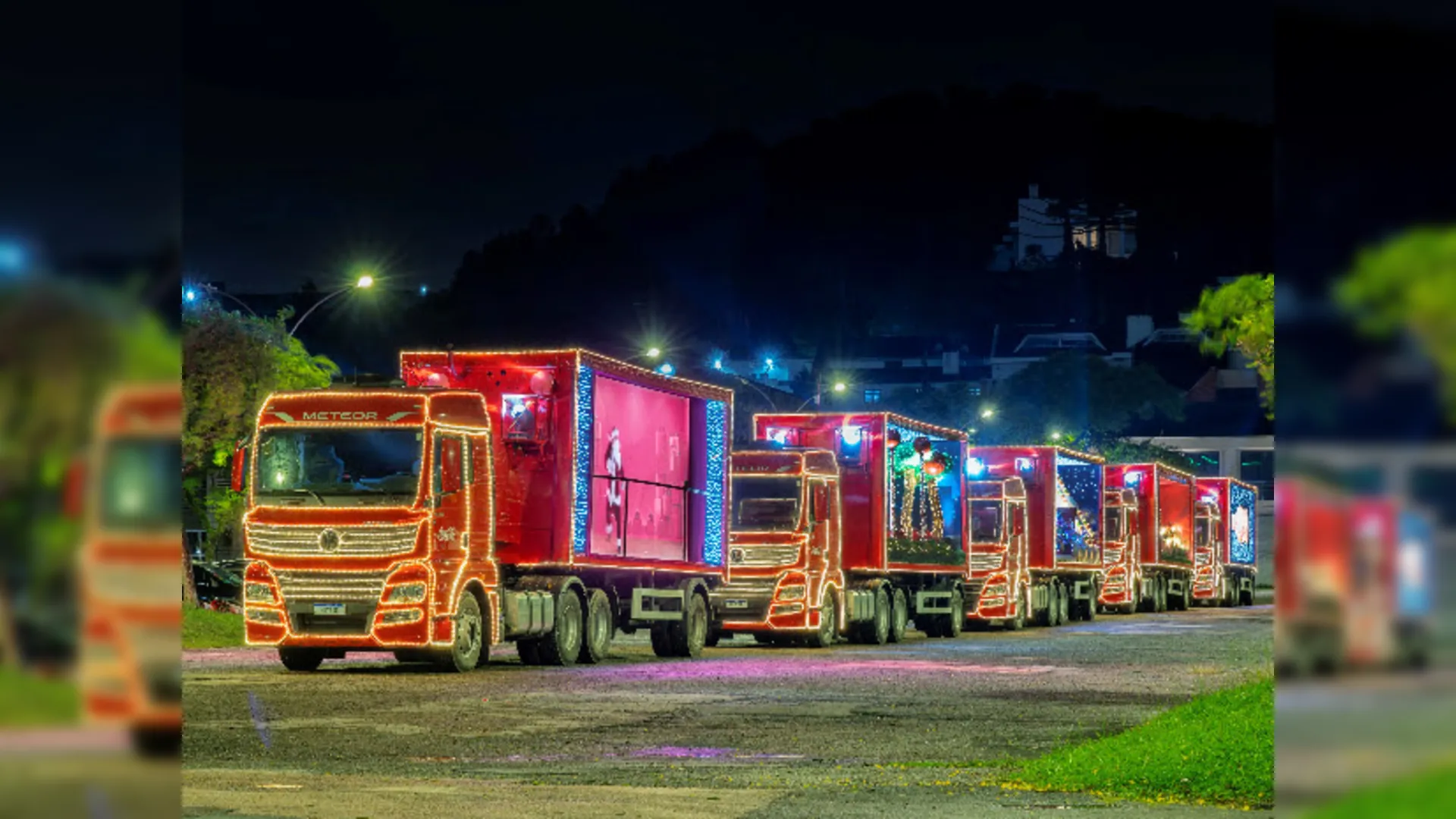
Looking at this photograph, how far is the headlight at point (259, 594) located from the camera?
1007 inches

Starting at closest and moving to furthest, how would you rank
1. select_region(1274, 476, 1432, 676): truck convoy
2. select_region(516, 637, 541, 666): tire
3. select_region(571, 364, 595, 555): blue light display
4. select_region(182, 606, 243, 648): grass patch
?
select_region(1274, 476, 1432, 676): truck convoy → select_region(571, 364, 595, 555): blue light display → select_region(516, 637, 541, 666): tire → select_region(182, 606, 243, 648): grass patch

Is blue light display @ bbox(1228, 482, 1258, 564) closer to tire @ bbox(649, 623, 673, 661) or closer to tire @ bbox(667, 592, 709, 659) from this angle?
tire @ bbox(667, 592, 709, 659)

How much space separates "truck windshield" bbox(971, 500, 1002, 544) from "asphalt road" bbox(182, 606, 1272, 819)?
12.2 meters

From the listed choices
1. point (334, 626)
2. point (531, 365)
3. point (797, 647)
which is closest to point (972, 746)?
point (334, 626)

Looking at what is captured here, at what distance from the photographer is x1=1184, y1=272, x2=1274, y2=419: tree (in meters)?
22.4

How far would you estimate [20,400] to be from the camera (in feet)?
16.7

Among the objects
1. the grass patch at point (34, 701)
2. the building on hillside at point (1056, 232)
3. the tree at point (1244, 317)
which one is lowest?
the grass patch at point (34, 701)

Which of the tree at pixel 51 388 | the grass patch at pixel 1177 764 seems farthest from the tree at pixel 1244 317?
the tree at pixel 51 388

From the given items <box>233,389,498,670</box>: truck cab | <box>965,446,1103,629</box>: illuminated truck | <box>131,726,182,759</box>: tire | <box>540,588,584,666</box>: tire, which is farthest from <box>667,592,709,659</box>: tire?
<box>131,726,182,759</box>: tire

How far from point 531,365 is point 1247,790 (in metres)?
16.0

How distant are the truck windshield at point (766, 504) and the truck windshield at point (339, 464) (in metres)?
9.83

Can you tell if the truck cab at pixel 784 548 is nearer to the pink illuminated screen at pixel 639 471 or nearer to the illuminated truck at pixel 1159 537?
the pink illuminated screen at pixel 639 471

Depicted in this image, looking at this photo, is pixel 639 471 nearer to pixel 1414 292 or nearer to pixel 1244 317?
pixel 1244 317

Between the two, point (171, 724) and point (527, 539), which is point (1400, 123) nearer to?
point (171, 724)
